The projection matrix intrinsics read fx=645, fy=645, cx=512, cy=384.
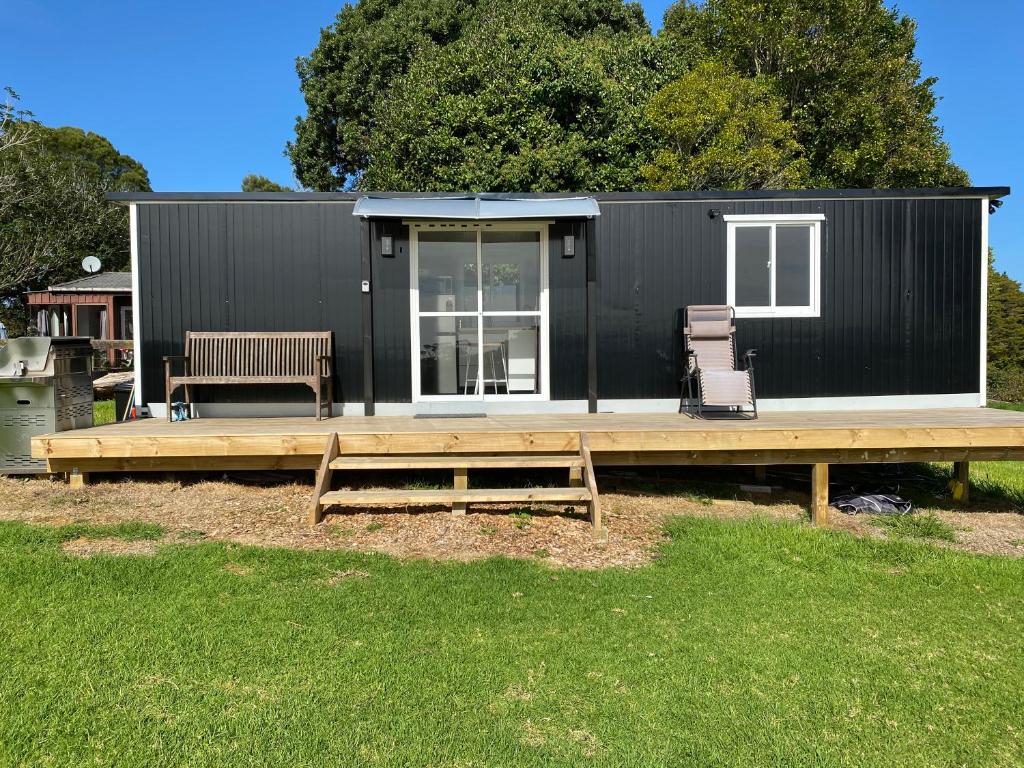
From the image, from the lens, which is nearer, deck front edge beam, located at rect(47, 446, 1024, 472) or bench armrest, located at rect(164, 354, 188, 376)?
deck front edge beam, located at rect(47, 446, 1024, 472)

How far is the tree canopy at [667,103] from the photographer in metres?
14.2

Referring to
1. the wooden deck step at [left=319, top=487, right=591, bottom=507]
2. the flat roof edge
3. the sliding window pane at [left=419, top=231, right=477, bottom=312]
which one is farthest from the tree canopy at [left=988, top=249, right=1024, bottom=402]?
the wooden deck step at [left=319, top=487, right=591, bottom=507]

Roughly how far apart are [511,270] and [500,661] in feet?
15.1

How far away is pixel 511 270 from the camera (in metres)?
6.70

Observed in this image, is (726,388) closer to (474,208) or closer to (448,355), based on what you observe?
(448,355)

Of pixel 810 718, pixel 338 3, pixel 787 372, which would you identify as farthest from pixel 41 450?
pixel 338 3

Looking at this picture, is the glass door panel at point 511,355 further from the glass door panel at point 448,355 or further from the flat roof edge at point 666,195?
the flat roof edge at point 666,195

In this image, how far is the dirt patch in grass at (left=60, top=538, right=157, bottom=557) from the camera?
4.04 meters

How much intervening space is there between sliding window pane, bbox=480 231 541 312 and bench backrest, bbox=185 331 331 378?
1740mm

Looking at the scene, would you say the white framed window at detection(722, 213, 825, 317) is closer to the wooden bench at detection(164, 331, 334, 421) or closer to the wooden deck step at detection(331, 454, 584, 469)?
the wooden deck step at detection(331, 454, 584, 469)

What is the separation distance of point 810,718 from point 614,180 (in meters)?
13.6

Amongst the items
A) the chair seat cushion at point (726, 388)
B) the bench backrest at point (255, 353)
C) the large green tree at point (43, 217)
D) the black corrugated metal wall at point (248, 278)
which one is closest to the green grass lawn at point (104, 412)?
the black corrugated metal wall at point (248, 278)

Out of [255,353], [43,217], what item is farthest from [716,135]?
[43,217]

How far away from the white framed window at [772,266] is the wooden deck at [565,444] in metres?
1.69
